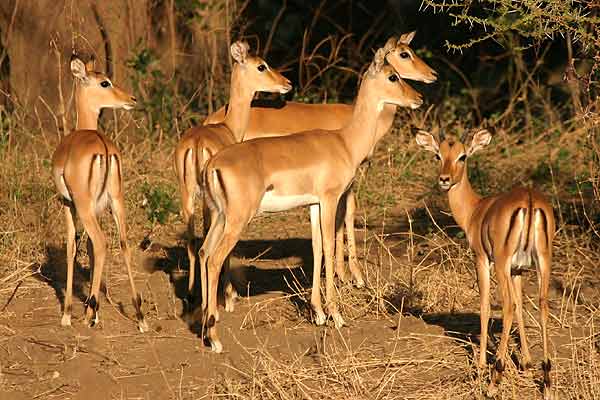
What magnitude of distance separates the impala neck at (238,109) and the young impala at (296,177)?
0.96 meters

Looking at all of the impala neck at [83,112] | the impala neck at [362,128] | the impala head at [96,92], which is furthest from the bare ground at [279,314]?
the impala head at [96,92]

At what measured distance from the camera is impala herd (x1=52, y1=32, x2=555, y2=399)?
541 cm

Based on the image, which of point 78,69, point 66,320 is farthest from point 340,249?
point 78,69

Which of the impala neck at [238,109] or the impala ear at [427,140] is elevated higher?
the impala ear at [427,140]

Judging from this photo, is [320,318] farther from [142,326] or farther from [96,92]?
[96,92]

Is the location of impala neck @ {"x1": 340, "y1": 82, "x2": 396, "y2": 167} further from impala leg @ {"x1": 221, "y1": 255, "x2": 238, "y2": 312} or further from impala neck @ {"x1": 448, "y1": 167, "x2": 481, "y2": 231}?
impala neck @ {"x1": 448, "y1": 167, "x2": 481, "y2": 231}

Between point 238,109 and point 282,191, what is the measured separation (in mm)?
1519

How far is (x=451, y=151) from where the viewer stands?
606 centimetres

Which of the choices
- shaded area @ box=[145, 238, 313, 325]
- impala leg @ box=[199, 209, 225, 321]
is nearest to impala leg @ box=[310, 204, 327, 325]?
shaded area @ box=[145, 238, 313, 325]

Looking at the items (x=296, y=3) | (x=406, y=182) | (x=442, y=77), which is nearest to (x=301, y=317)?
(x=406, y=182)

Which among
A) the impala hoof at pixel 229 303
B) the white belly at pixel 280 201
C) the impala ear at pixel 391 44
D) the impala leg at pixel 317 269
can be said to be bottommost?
the impala hoof at pixel 229 303

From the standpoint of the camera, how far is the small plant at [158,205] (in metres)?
8.85

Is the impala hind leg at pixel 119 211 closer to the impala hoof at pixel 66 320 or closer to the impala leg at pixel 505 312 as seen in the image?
the impala hoof at pixel 66 320

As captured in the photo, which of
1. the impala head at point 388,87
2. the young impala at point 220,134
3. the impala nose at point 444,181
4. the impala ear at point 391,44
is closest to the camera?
the impala nose at point 444,181
